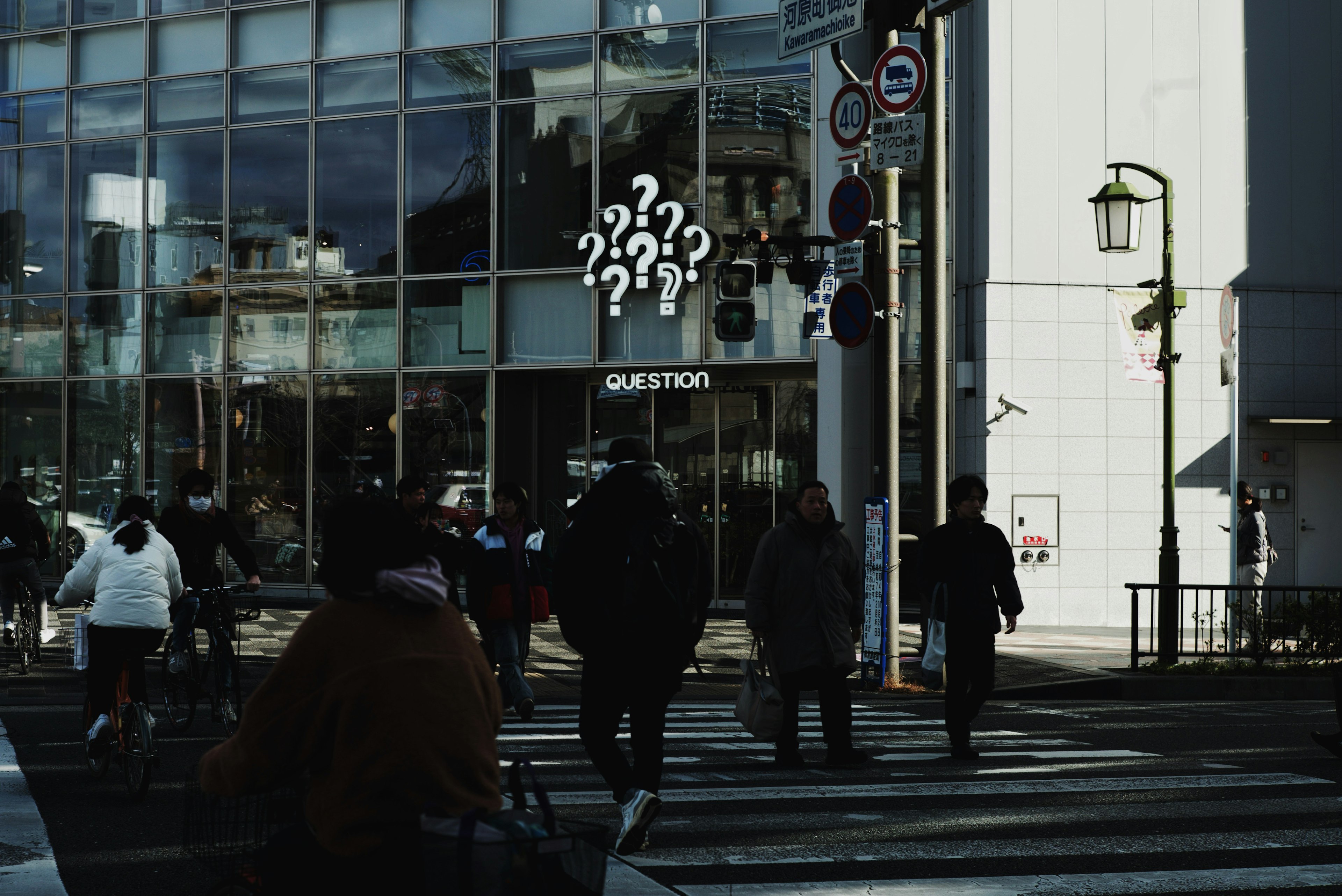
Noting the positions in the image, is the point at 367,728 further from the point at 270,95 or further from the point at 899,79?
the point at 270,95

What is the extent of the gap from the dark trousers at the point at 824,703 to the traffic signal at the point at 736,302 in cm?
665

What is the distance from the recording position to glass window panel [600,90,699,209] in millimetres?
19625

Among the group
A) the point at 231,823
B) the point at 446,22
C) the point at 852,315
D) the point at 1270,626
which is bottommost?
the point at 1270,626

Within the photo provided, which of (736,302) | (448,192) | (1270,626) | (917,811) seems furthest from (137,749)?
(448,192)

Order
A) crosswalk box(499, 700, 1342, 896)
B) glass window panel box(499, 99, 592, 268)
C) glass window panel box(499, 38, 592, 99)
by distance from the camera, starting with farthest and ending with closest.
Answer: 1. glass window panel box(499, 38, 592, 99)
2. glass window panel box(499, 99, 592, 268)
3. crosswalk box(499, 700, 1342, 896)

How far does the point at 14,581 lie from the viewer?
14.5 meters

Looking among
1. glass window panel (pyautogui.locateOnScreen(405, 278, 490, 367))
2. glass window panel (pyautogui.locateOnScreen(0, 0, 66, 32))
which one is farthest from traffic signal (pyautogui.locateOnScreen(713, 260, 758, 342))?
glass window panel (pyautogui.locateOnScreen(0, 0, 66, 32))

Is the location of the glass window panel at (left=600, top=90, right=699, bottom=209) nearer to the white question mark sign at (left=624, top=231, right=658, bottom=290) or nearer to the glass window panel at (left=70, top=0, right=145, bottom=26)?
the white question mark sign at (left=624, top=231, right=658, bottom=290)

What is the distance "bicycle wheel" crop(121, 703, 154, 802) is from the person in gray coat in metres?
3.63

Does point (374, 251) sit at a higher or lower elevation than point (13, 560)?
higher

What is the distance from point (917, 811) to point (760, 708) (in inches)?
52.0

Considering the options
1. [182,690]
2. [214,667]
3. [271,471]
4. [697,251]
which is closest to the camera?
[214,667]

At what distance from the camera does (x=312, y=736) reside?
3.12m

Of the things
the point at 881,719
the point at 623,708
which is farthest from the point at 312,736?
the point at 881,719
